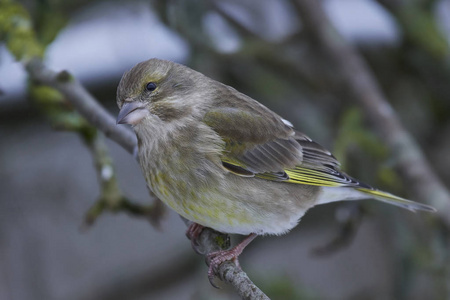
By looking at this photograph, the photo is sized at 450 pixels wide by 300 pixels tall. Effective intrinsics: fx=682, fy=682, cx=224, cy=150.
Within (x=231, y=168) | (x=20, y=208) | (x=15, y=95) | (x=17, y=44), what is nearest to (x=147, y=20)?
(x=15, y=95)

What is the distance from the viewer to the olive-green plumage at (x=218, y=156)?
3.37m

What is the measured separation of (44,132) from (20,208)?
0.78 meters

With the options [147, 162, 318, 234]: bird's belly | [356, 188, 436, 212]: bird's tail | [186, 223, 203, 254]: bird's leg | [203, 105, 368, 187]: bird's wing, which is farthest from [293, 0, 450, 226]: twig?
[186, 223, 203, 254]: bird's leg

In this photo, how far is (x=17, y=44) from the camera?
12.2ft

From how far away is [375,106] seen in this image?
16.4 feet

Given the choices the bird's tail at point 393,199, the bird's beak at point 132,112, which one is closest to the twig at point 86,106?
the bird's beak at point 132,112

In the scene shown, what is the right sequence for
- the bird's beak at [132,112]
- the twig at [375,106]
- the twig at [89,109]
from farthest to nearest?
the twig at [375,106]
the twig at [89,109]
the bird's beak at [132,112]

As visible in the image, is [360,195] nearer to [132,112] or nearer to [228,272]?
[228,272]

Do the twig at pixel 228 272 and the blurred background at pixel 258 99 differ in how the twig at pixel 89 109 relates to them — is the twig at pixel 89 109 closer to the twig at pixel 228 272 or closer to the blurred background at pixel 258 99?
the twig at pixel 228 272

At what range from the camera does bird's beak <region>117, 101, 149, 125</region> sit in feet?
10.5

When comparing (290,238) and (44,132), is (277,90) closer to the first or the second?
(290,238)

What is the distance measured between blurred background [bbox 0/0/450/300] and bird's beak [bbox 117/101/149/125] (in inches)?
55.7

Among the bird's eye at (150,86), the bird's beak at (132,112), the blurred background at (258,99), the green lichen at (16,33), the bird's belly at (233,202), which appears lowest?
the blurred background at (258,99)

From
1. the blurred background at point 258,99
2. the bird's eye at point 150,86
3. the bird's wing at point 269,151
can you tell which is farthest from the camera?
the blurred background at point 258,99
